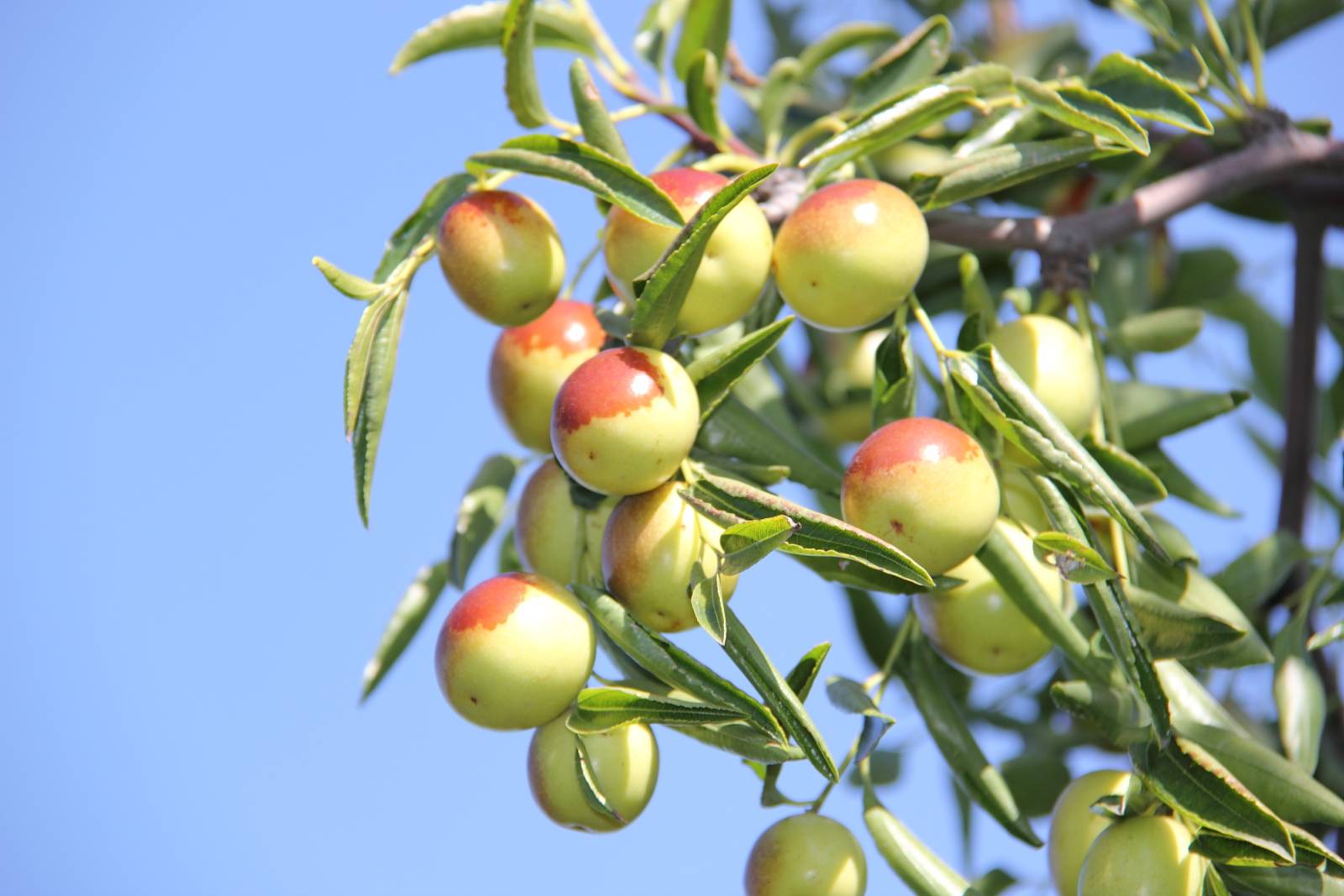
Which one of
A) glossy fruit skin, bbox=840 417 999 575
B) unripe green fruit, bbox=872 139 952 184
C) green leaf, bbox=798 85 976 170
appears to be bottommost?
unripe green fruit, bbox=872 139 952 184

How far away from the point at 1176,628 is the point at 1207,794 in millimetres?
140

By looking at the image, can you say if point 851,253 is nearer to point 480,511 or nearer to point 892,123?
point 892,123

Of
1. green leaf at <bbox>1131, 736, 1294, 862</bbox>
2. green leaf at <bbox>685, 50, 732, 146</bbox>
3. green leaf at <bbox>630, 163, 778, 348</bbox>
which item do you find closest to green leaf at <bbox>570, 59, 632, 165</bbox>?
green leaf at <bbox>630, 163, 778, 348</bbox>

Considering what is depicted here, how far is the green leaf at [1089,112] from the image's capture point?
120 cm

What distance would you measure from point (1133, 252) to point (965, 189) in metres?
0.78

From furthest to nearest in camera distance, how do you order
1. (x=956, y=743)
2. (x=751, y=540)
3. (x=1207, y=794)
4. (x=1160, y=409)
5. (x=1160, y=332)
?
(x=1160, y=332), (x=1160, y=409), (x=956, y=743), (x=1207, y=794), (x=751, y=540)

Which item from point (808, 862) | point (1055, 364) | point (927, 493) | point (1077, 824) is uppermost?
point (927, 493)

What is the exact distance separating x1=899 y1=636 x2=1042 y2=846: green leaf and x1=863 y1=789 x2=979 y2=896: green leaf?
0.26 feet

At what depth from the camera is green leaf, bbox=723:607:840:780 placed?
1.03 meters

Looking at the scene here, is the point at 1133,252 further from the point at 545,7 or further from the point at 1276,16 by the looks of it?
the point at 545,7

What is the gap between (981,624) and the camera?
1.29 meters

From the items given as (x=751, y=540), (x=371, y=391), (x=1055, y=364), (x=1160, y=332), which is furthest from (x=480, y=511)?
(x=1160, y=332)

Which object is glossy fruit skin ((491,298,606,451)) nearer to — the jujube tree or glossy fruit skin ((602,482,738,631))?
the jujube tree

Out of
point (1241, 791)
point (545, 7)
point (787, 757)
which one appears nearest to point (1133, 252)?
point (545, 7)
